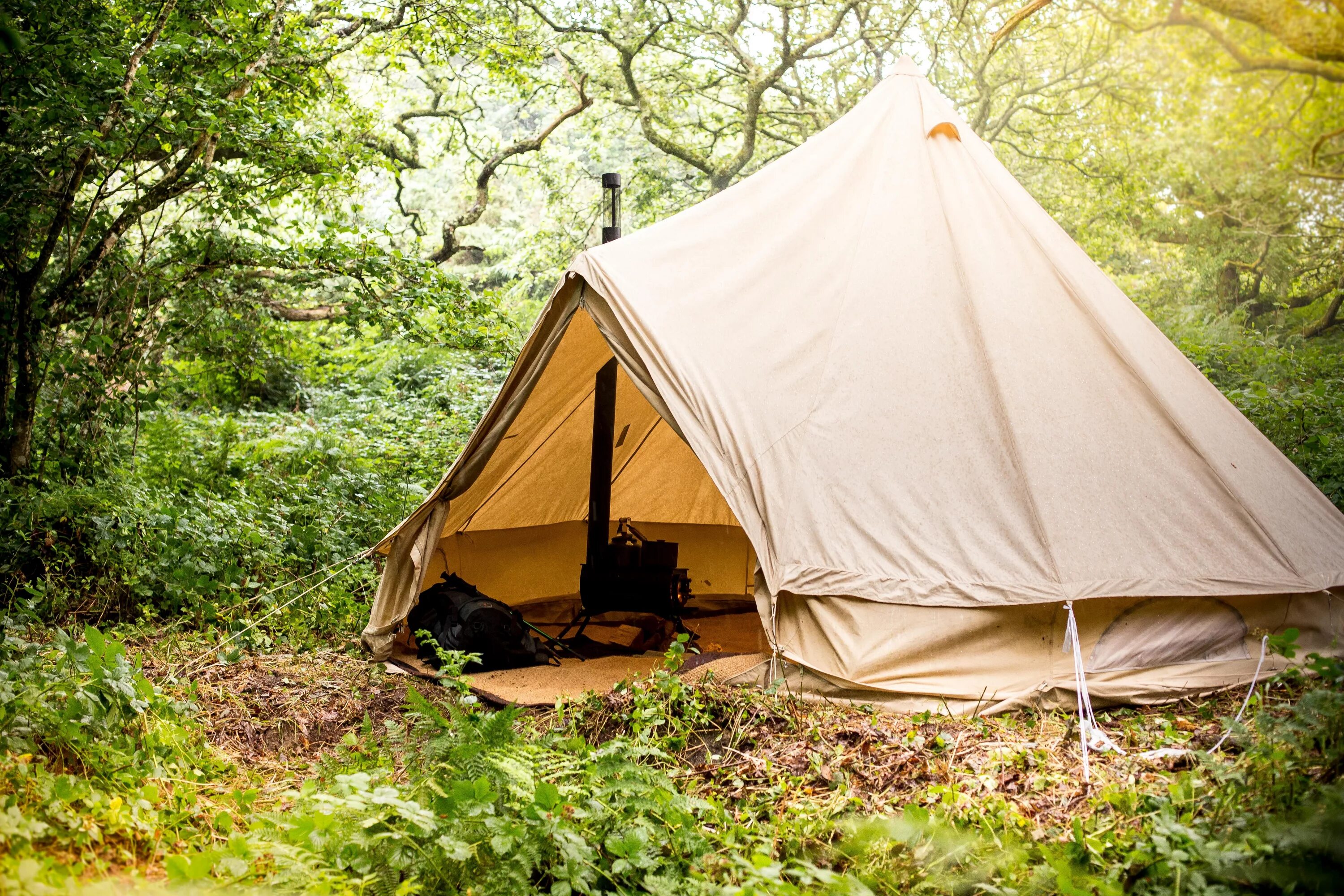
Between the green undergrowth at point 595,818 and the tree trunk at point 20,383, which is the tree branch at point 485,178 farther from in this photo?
the green undergrowth at point 595,818

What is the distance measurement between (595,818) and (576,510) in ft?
12.3

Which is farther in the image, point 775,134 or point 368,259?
point 775,134

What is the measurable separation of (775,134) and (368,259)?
7302mm

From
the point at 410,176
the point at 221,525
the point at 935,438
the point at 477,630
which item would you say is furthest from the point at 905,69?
the point at 410,176

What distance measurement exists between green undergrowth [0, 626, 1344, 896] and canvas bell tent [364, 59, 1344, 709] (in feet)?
1.52

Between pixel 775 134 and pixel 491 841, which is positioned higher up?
pixel 775 134

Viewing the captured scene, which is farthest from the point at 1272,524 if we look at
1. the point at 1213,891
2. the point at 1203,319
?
the point at 1203,319

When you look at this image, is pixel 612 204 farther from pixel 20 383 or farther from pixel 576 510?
pixel 20 383

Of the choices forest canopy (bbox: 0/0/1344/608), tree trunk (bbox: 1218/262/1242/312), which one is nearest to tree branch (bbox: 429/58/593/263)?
forest canopy (bbox: 0/0/1344/608)

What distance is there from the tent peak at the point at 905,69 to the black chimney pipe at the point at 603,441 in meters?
1.52

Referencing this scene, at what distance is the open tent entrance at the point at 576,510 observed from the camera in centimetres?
496

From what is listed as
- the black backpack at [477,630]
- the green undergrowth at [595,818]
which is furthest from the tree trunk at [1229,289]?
the black backpack at [477,630]

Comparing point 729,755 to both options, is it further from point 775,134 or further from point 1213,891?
point 775,134

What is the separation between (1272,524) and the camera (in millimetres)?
3490
